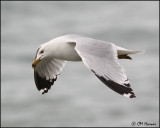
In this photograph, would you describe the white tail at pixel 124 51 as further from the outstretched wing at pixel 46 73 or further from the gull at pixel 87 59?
the outstretched wing at pixel 46 73

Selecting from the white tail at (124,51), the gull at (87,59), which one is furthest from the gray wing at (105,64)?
the white tail at (124,51)

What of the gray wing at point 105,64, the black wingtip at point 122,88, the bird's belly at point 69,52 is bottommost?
the black wingtip at point 122,88

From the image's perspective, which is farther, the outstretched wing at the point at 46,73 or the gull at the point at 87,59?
the outstretched wing at the point at 46,73

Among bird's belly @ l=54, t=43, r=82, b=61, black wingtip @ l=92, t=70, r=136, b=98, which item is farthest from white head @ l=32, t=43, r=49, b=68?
black wingtip @ l=92, t=70, r=136, b=98

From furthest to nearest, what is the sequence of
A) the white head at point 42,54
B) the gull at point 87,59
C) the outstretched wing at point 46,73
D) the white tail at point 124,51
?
1. the outstretched wing at point 46,73
2. the white head at point 42,54
3. the white tail at point 124,51
4. the gull at point 87,59

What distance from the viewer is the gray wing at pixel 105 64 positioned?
13.8 ft

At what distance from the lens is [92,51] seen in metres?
4.83

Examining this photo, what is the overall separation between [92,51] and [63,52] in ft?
1.43

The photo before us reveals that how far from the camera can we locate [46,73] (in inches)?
233

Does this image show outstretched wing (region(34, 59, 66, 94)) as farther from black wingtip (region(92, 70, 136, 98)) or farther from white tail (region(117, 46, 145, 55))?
black wingtip (region(92, 70, 136, 98))

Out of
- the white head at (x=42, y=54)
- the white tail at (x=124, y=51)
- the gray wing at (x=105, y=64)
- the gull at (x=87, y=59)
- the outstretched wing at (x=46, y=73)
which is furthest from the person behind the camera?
the outstretched wing at (x=46, y=73)

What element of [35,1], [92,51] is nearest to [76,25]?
[35,1]

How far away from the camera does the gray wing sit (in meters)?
4.21

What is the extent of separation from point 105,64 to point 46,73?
1.46 meters
